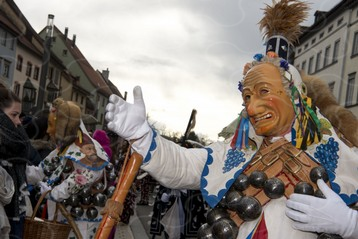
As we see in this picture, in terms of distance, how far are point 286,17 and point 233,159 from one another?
36.4 inches

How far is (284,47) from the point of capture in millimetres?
2752

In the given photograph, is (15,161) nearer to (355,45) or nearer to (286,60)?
(286,60)

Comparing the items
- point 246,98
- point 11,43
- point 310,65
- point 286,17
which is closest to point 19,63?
point 11,43

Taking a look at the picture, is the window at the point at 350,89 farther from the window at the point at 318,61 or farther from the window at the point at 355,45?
the window at the point at 318,61

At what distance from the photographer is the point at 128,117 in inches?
89.4

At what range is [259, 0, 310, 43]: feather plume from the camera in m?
2.75

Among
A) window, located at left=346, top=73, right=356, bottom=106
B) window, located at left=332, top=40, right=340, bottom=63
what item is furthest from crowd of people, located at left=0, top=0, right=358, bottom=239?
window, located at left=332, top=40, right=340, bottom=63

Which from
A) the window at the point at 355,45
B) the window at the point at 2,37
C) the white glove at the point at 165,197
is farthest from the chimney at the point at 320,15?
the white glove at the point at 165,197

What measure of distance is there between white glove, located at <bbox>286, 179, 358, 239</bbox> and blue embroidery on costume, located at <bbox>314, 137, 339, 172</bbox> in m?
0.26

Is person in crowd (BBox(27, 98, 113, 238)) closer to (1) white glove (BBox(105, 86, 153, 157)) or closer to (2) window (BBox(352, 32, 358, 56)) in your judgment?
(1) white glove (BBox(105, 86, 153, 157))

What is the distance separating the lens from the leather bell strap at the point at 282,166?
2.40 meters

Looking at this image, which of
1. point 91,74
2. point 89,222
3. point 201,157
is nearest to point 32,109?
point 89,222

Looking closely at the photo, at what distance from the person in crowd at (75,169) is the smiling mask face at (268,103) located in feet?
7.49

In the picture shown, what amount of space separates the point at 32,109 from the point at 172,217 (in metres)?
5.50
